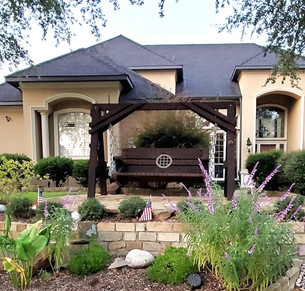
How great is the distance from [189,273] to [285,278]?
3.11ft

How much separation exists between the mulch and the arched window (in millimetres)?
11694

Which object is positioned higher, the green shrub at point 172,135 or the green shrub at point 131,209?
the green shrub at point 172,135

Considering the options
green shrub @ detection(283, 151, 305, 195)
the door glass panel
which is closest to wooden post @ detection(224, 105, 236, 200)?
green shrub @ detection(283, 151, 305, 195)

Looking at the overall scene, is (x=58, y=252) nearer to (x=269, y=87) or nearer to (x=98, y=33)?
(x=98, y=33)

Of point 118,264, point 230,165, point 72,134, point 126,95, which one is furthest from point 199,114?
point 72,134

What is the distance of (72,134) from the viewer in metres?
11.8

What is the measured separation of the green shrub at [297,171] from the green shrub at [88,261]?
19.1 ft

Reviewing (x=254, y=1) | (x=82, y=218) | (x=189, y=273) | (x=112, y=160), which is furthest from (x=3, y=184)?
(x=254, y=1)

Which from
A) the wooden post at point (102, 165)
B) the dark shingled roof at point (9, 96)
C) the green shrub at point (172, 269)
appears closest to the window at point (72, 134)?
the dark shingled roof at point (9, 96)

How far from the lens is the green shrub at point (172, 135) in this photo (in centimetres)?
801

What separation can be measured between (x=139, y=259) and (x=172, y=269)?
A: 0.50 metres

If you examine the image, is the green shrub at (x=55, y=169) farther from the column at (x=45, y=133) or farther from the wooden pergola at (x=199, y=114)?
the wooden pergola at (x=199, y=114)

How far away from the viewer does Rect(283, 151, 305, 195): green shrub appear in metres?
7.27

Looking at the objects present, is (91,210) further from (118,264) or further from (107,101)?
(107,101)
